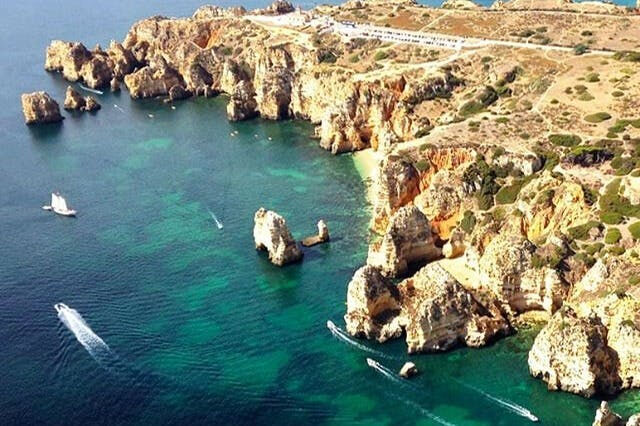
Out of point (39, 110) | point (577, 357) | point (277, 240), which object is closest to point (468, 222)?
point (277, 240)

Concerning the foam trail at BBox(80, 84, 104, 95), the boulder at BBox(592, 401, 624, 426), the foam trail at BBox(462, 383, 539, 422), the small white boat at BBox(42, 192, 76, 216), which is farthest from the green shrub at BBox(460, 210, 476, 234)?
the foam trail at BBox(80, 84, 104, 95)

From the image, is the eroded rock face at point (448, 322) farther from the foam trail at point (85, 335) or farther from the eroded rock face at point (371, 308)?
the foam trail at point (85, 335)

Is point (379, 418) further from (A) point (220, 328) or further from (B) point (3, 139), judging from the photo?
(B) point (3, 139)

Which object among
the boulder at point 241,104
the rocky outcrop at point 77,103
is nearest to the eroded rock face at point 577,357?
the boulder at point 241,104

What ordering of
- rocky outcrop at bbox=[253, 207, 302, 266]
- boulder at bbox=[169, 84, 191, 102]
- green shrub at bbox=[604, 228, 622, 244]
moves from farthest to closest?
boulder at bbox=[169, 84, 191, 102] → rocky outcrop at bbox=[253, 207, 302, 266] → green shrub at bbox=[604, 228, 622, 244]

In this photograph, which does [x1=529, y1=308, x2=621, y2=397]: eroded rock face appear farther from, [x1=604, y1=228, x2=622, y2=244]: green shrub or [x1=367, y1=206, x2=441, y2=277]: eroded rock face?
[x1=367, y1=206, x2=441, y2=277]: eroded rock face

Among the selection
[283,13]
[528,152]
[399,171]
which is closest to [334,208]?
[399,171]
